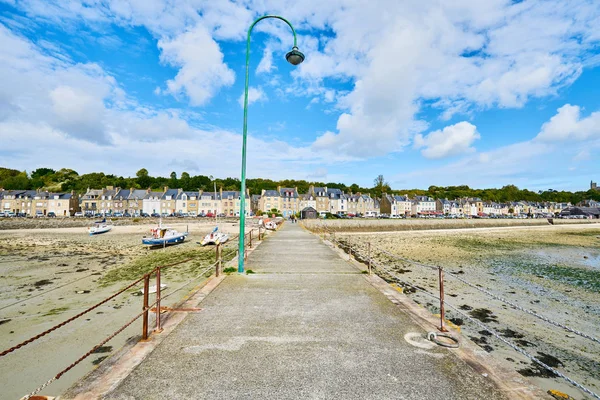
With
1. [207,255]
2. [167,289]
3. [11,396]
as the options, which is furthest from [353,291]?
[207,255]

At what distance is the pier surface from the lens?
11.1ft

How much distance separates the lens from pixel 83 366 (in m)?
6.10

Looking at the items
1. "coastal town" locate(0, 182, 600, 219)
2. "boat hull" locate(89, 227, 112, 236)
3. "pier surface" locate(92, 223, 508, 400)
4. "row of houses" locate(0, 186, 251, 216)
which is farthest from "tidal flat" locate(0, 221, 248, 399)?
"row of houses" locate(0, 186, 251, 216)

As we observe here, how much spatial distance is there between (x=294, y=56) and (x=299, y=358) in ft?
29.2

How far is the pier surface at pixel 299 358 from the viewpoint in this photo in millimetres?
3385

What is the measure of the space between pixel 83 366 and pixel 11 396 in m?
1.10

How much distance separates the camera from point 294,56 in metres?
9.51

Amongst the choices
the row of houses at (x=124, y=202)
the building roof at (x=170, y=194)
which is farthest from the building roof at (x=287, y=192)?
the building roof at (x=170, y=194)

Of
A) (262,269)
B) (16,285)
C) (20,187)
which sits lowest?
(16,285)

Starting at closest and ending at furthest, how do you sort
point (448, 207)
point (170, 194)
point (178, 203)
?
point (178, 203)
point (170, 194)
point (448, 207)

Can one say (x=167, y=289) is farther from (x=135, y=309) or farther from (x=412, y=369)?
(x=412, y=369)

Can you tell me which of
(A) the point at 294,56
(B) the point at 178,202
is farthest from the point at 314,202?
(A) the point at 294,56

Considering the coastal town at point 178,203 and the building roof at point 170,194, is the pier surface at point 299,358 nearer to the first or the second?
the coastal town at point 178,203

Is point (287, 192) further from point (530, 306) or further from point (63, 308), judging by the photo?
point (63, 308)
